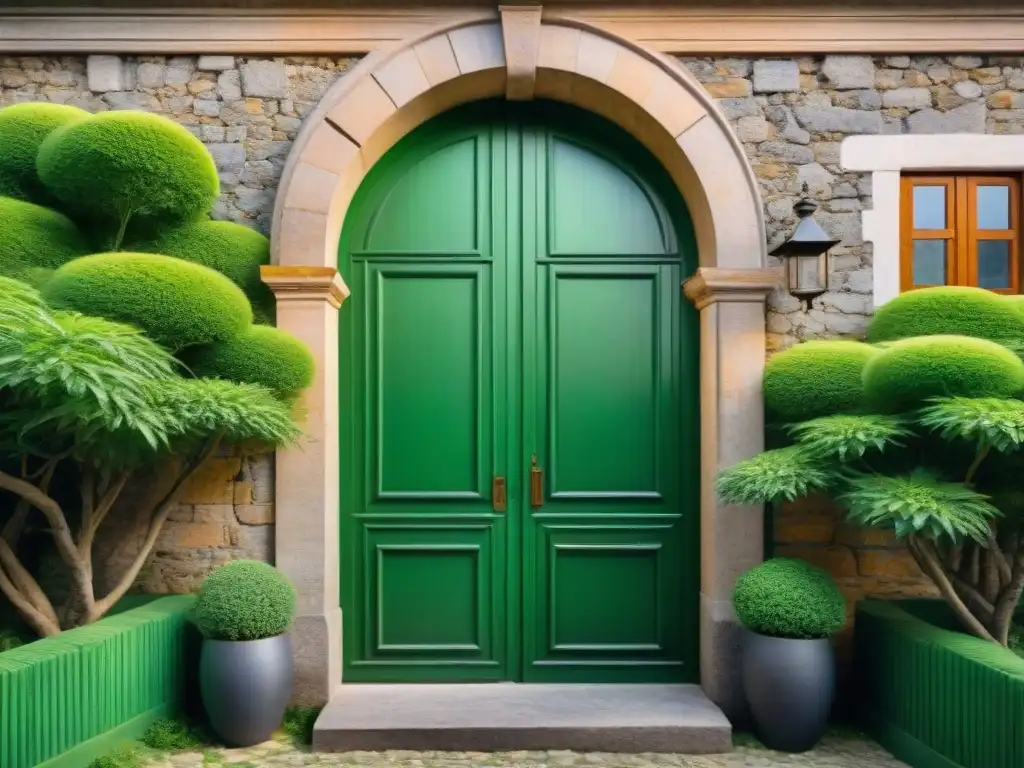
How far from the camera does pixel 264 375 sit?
4.01 metres

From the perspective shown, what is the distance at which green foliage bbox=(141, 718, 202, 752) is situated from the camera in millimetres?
3752

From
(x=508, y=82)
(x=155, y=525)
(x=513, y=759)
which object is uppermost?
(x=508, y=82)

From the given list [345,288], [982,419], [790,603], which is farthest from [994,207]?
[345,288]

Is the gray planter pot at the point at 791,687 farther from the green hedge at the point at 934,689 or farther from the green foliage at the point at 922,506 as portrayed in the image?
the green foliage at the point at 922,506

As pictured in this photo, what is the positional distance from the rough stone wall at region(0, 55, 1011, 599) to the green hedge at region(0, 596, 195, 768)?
2.19 meters

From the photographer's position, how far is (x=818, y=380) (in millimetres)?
4156

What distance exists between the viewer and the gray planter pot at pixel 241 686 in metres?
3.80

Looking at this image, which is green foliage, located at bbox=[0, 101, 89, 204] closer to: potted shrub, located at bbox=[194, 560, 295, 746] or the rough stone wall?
the rough stone wall

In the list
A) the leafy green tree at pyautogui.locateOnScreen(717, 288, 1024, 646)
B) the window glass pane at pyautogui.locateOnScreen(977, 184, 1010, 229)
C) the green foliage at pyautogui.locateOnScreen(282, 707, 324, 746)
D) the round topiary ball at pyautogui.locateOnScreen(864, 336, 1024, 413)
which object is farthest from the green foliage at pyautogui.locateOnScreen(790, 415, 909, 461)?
the green foliage at pyautogui.locateOnScreen(282, 707, 324, 746)

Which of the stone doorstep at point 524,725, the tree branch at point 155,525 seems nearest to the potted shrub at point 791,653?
the stone doorstep at point 524,725

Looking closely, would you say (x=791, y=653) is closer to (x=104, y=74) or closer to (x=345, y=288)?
(x=345, y=288)

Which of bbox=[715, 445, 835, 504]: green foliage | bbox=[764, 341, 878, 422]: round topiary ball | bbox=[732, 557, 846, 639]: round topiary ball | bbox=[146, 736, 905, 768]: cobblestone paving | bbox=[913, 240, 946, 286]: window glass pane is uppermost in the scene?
bbox=[913, 240, 946, 286]: window glass pane

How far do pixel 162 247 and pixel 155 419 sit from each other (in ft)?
4.06

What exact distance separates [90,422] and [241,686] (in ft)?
4.57
